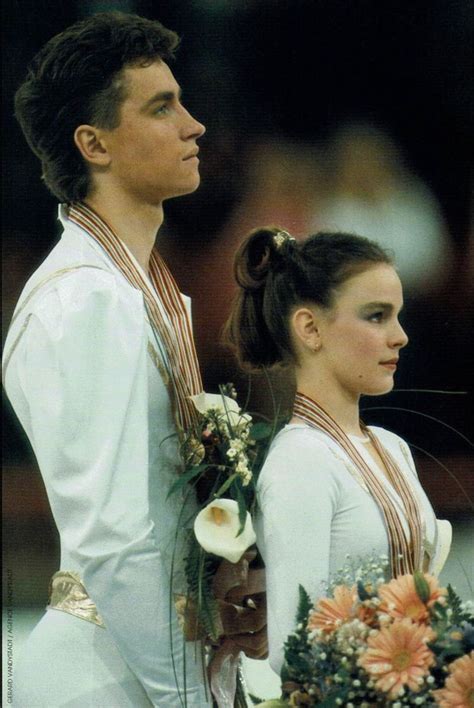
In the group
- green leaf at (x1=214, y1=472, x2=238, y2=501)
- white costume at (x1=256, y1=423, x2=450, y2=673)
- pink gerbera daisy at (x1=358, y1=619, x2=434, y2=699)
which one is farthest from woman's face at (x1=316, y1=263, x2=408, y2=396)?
pink gerbera daisy at (x1=358, y1=619, x2=434, y2=699)

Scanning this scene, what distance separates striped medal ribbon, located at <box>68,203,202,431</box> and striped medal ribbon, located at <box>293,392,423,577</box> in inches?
7.1

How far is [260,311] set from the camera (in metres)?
2.20

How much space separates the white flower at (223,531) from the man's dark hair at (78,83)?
58 cm

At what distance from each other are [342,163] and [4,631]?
103cm

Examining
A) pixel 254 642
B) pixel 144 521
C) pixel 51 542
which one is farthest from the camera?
pixel 51 542

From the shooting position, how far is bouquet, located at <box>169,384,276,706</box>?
2035 millimetres

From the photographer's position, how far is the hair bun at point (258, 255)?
7.14ft

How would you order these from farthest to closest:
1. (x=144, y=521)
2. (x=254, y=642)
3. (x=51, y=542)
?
(x=51, y=542) < (x=254, y=642) < (x=144, y=521)

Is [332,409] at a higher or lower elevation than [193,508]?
higher

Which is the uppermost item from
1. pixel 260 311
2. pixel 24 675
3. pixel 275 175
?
pixel 275 175

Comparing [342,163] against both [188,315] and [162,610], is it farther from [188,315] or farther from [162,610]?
[162,610]

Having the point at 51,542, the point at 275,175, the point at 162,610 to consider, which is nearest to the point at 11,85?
the point at 275,175

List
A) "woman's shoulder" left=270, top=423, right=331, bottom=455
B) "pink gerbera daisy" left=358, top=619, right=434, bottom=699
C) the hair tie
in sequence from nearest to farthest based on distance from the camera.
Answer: "pink gerbera daisy" left=358, top=619, right=434, bottom=699 < "woman's shoulder" left=270, top=423, right=331, bottom=455 < the hair tie

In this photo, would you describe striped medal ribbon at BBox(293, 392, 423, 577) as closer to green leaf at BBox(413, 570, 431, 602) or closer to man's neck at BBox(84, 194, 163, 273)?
green leaf at BBox(413, 570, 431, 602)
